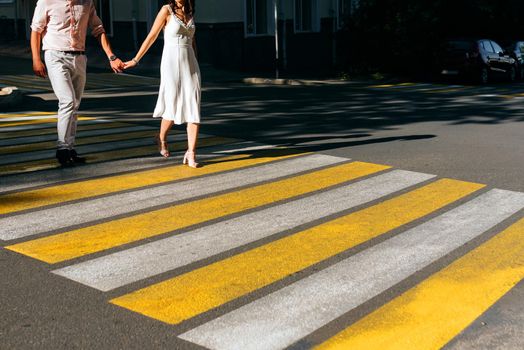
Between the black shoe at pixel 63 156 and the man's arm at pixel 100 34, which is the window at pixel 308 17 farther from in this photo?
the black shoe at pixel 63 156

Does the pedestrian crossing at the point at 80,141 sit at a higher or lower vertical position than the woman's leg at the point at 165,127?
lower

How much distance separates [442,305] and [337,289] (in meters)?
0.60

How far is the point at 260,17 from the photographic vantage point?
29406 millimetres

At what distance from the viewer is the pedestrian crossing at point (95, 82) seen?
19.8 m

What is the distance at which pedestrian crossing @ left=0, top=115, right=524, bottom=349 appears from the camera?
4383 mm

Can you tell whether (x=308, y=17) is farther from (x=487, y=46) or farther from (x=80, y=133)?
(x=80, y=133)

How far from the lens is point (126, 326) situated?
4246mm

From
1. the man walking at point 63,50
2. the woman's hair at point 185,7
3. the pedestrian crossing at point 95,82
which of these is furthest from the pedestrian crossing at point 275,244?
the pedestrian crossing at point 95,82

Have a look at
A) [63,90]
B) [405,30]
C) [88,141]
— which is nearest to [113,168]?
[63,90]

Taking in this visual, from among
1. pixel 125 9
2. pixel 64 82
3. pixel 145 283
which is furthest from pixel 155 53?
pixel 145 283

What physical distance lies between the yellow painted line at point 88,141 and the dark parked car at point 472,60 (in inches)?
618

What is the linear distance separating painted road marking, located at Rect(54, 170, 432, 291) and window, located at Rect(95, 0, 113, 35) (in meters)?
23.8

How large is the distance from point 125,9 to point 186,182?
22.9m

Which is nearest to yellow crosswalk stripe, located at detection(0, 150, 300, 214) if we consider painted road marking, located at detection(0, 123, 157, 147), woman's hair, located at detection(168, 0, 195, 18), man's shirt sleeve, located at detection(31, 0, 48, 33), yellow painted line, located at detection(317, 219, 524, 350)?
woman's hair, located at detection(168, 0, 195, 18)
